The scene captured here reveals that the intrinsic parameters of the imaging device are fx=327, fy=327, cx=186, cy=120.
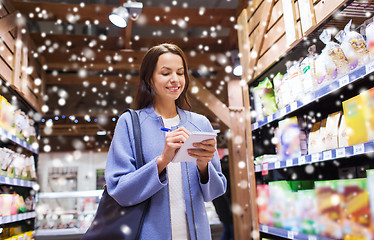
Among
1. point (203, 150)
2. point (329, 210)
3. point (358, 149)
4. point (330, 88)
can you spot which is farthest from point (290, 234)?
point (203, 150)

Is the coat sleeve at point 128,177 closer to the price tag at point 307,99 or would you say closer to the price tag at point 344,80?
the price tag at point 344,80

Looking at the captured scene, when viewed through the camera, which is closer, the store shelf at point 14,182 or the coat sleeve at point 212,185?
the coat sleeve at point 212,185

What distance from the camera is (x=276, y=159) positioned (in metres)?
2.52

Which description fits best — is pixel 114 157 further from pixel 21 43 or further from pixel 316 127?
pixel 21 43

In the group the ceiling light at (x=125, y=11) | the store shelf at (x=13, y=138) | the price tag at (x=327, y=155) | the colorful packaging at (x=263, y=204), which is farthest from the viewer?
the ceiling light at (x=125, y=11)

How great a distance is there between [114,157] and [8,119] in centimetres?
238

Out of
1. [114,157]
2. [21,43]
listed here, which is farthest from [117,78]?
[114,157]

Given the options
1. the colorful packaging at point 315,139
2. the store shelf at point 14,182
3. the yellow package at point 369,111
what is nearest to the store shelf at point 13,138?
the store shelf at point 14,182

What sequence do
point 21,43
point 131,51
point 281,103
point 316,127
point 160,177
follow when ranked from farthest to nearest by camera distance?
1. point 131,51
2. point 21,43
3. point 281,103
4. point 316,127
5. point 160,177

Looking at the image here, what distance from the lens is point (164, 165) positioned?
120 cm

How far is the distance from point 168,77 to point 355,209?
1097 mm

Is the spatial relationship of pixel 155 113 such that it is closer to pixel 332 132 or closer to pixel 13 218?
pixel 332 132

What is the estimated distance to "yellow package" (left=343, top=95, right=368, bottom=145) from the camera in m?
1.56

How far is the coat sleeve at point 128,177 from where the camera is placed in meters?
1.16
